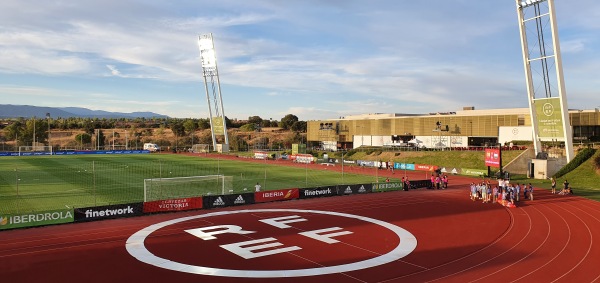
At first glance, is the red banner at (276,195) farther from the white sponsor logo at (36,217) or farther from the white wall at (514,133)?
the white wall at (514,133)

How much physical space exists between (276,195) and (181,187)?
10.9 meters

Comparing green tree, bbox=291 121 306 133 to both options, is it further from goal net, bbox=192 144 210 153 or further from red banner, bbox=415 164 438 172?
red banner, bbox=415 164 438 172

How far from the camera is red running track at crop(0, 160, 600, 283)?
16.5 m

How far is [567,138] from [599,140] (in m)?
28.7

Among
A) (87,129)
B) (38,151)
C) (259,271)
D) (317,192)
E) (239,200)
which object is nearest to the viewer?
(259,271)

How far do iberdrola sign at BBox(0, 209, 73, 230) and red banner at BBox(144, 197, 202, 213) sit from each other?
4.77 meters

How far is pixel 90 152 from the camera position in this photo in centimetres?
9425

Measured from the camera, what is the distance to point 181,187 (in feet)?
131

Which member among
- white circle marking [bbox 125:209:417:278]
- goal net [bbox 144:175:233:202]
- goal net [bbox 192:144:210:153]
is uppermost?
goal net [bbox 192:144:210:153]

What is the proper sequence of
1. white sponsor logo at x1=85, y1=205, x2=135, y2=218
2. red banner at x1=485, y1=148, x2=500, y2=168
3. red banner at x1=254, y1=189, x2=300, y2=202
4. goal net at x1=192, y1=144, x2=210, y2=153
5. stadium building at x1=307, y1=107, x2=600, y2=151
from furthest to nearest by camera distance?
1. goal net at x1=192, y1=144, x2=210, y2=153
2. stadium building at x1=307, y1=107, x2=600, y2=151
3. red banner at x1=485, y1=148, x2=500, y2=168
4. red banner at x1=254, y1=189, x2=300, y2=202
5. white sponsor logo at x1=85, y1=205, x2=135, y2=218

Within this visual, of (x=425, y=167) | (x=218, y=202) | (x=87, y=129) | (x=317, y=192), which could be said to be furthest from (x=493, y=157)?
(x=87, y=129)

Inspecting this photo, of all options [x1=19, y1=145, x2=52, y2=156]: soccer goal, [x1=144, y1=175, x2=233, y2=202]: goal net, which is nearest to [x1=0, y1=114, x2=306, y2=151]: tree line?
[x1=19, y1=145, x2=52, y2=156]: soccer goal

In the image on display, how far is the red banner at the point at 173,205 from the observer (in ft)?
93.1

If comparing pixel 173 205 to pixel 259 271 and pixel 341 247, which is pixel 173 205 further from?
pixel 259 271
